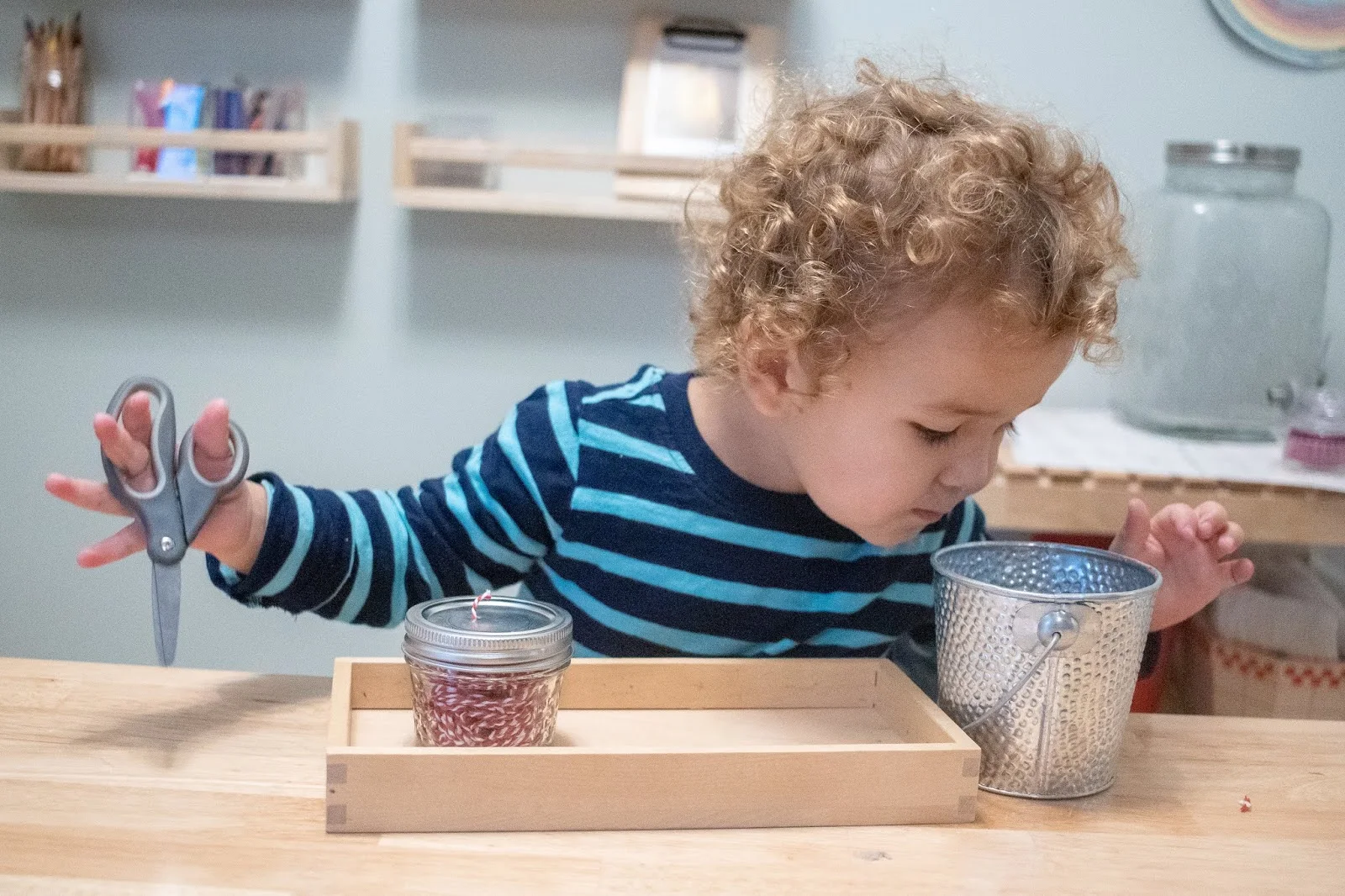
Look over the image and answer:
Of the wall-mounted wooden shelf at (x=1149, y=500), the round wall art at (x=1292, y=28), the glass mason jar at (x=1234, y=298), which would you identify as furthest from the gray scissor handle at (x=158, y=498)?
the round wall art at (x=1292, y=28)

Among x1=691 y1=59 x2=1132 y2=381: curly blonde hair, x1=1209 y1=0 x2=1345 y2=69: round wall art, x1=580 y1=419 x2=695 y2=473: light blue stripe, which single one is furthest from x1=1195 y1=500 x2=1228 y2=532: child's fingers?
x1=1209 y1=0 x2=1345 y2=69: round wall art

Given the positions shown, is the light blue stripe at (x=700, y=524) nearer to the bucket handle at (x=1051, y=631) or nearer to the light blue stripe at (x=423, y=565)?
the light blue stripe at (x=423, y=565)

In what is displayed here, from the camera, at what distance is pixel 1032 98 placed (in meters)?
1.83

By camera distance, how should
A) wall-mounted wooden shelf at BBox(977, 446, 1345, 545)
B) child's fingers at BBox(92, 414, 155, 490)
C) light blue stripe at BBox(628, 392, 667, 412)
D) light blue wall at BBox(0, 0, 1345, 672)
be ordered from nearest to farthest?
child's fingers at BBox(92, 414, 155, 490), light blue stripe at BBox(628, 392, 667, 412), wall-mounted wooden shelf at BBox(977, 446, 1345, 545), light blue wall at BBox(0, 0, 1345, 672)

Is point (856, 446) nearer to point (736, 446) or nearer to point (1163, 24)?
point (736, 446)

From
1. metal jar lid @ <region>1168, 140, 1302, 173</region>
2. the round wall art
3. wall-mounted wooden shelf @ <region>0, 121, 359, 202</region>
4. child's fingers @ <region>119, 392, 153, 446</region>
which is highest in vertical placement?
the round wall art

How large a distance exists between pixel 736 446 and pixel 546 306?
0.95 meters

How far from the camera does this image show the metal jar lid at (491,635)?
68 centimetres

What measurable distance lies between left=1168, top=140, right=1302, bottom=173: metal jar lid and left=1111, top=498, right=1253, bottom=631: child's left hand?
89 centimetres

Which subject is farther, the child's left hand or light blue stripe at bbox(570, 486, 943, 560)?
light blue stripe at bbox(570, 486, 943, 560)

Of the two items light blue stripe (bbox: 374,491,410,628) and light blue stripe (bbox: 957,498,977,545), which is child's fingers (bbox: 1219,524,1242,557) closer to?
light blue stripe (bbox: 957,498,977,545)

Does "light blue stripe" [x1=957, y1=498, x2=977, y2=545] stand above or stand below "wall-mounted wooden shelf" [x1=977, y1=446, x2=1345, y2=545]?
above

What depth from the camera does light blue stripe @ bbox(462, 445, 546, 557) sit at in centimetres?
99

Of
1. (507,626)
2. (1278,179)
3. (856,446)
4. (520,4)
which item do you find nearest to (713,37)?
(520,4)
